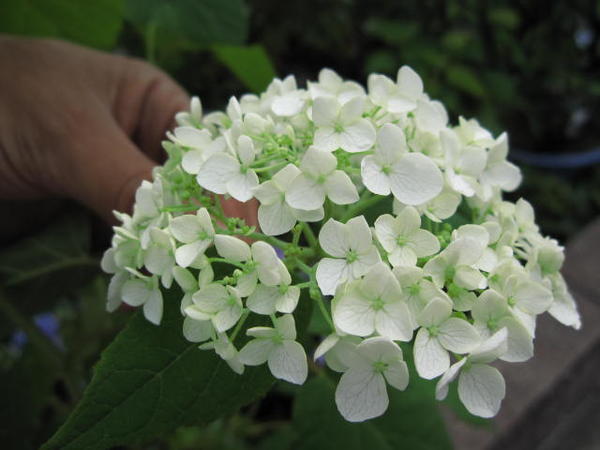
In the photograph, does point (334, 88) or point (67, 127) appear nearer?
point (334, 88)

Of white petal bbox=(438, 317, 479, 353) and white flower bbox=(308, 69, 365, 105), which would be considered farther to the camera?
white flower bbox=(308, 69, 365, 105)

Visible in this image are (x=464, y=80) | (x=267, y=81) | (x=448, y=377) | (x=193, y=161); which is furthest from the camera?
(x=464, y=80)

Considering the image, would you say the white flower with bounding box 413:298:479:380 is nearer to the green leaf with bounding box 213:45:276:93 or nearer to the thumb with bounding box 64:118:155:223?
the thumb with bounding box 64:118:155:223

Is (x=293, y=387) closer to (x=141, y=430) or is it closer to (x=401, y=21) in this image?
(x=141, y=430)

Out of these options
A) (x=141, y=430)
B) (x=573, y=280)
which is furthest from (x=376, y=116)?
(x=573, y=280)

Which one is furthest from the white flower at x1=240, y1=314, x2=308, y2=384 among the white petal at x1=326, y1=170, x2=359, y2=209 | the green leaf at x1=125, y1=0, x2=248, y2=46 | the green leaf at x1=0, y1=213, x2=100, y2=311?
the green leaf at x1=125, y1=0, x2=248, y2=46

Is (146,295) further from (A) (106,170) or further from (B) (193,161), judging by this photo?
(A) (106,170)

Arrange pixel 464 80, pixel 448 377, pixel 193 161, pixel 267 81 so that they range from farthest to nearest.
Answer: pixel 464 80
pixel 267 81
pixel 193 161
pixel 448 377

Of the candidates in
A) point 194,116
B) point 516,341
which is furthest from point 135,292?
point 516,341
